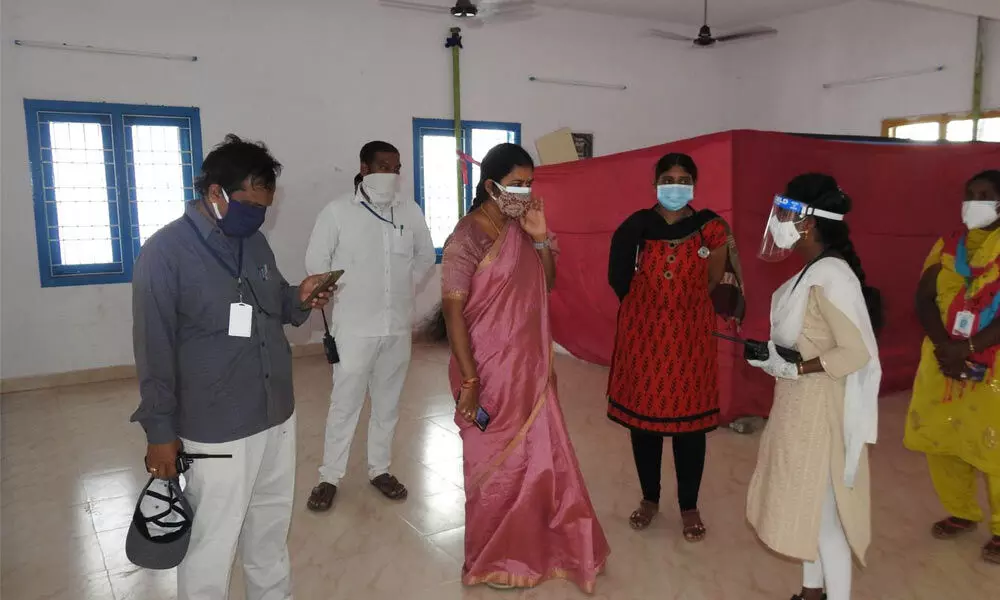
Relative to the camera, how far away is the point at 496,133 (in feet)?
24.7

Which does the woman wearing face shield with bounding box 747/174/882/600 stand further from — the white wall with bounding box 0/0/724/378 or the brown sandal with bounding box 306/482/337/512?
the white wall with bounding box 0/0/724/378

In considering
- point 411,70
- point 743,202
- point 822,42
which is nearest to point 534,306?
point 743,202

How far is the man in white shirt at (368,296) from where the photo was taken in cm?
289

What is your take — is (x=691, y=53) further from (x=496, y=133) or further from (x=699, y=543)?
(x=699, y=543)

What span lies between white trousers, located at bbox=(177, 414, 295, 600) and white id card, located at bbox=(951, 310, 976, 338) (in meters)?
2.46

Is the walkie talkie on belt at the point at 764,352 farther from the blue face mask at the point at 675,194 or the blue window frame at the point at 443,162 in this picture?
the blue window frame at the point at 443,162

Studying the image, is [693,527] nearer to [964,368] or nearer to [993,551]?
[993,551]

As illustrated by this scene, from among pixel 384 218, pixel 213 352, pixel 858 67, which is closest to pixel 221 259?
pixel 213 352

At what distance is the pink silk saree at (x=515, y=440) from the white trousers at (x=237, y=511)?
62 centimetres

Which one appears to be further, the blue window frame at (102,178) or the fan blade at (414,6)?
the fan blade at (414,6)

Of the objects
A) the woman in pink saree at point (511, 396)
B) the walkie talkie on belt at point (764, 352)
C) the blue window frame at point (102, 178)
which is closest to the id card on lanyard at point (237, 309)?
the woman in pink saree at point (511, 396)

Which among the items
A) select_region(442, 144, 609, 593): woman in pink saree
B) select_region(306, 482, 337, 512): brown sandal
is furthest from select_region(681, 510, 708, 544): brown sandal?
select_region(306, 482, 337, 512): brown sandal

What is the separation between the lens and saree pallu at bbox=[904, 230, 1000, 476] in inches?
98.6

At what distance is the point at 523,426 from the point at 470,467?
9.1 inches
